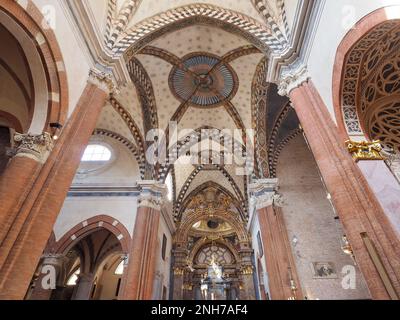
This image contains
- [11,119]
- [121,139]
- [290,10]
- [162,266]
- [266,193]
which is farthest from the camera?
[162,266]

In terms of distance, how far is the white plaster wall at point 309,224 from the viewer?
7934 millimetres

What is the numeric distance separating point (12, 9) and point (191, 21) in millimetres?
5782

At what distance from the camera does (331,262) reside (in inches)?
332

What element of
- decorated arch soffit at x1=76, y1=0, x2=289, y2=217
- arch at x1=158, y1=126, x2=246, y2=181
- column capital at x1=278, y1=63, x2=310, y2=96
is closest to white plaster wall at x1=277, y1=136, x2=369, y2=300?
decorated arch soffit at x1=76, y1=0, x2=289, y2=217

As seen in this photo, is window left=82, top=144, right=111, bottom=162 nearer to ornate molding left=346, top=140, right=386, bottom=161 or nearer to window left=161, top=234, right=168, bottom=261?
window left=161, top=234, right=168, bottom=261

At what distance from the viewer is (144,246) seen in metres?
9.05

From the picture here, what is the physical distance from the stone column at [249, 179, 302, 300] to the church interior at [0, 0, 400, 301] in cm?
5

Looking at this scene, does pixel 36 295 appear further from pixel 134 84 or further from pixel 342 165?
pixel 342 165

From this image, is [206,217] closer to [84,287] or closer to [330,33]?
[84,287]

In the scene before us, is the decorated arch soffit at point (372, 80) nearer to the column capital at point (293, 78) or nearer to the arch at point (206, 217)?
the column capital at point (293, 78)

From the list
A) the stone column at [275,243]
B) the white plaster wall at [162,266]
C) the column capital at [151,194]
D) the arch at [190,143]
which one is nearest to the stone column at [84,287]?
the white plaster wall at [162,266]

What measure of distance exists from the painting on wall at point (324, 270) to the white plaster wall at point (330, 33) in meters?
6.02

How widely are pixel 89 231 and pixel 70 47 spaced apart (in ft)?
24.8

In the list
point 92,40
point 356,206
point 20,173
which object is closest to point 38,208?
point 20,173
